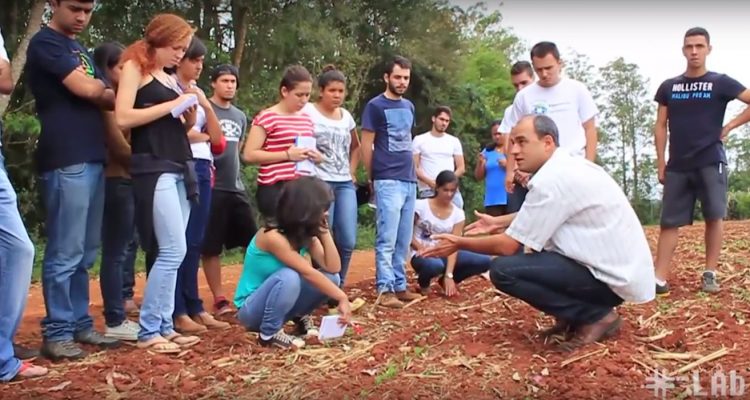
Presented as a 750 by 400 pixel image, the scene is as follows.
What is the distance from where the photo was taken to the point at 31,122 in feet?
37.9

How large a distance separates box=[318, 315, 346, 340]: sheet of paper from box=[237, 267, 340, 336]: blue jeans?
4.4 inches

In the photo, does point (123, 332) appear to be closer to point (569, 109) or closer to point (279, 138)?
point (279, 138)

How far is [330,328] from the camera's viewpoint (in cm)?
432

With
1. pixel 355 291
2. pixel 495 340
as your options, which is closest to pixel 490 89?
pixel 355 291

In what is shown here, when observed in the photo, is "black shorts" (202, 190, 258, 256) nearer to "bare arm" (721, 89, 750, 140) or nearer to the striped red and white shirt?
the striped red and white shirt

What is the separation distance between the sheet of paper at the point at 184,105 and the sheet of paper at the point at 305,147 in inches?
44.6

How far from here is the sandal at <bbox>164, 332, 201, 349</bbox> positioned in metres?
4.29

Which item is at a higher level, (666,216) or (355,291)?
(666,216)

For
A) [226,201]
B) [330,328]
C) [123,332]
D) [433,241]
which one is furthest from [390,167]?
[123,332]

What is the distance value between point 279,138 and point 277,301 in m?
1.53

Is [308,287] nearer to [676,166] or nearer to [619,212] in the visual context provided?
[619,212]

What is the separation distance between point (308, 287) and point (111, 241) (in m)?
1.17

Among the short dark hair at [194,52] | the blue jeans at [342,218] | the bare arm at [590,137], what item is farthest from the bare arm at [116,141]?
the bare arm at [590,137]

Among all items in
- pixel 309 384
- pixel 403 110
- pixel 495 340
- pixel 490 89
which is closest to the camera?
pixel 309 384
